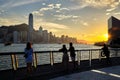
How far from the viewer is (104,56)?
76.1 ft

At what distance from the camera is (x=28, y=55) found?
13.5 meters

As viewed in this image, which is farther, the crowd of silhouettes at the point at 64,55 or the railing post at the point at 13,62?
the railing post at the point at 13,62

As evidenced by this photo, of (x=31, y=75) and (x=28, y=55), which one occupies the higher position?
(x=28, y=55)

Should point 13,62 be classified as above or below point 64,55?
below

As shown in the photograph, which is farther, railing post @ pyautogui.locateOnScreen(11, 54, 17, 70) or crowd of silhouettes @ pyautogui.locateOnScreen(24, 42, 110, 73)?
railing post @ pyautogui.locateOnScreen(11, 54, 17, 70)

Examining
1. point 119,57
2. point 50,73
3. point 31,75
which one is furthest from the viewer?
point 119,57

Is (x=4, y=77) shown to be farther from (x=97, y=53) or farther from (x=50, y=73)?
(x=97, y=53)

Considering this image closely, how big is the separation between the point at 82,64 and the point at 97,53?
462cm

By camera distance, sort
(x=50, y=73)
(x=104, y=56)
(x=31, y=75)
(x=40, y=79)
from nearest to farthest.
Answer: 1. (x=40, y=79)
2. (x=31, y=75)
3. (x=50, y=73)
4. (x=104, y=56)

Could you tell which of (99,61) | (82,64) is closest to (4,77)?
(82,64)

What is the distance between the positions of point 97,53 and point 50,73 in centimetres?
1049

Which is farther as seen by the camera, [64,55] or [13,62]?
[64,55]

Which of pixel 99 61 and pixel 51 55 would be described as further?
pixel 99 61

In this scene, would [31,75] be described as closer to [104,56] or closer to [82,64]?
[82,64]
